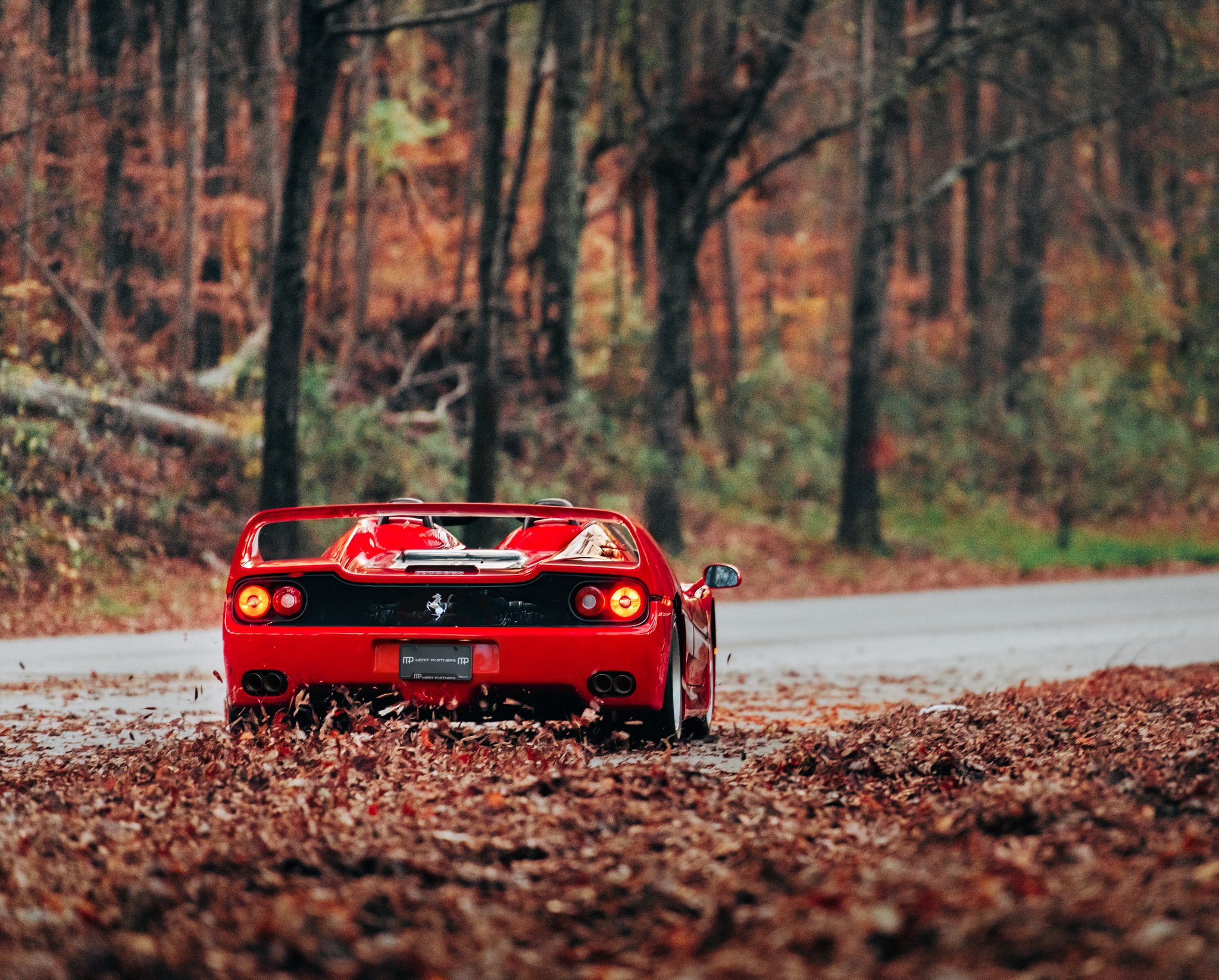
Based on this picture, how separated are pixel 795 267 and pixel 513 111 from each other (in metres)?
15.5

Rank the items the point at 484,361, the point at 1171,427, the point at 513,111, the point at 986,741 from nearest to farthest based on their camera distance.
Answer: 1. the point at 986,741
2. the point at 484,361
3. the point at 1171,427
4. the point at 513,111

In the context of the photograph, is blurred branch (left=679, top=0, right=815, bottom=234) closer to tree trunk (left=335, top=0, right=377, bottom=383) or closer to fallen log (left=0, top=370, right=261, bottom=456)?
tree trunk (left=335, top=0, right=377, bottom=383)

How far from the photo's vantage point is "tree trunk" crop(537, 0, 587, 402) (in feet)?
93.5

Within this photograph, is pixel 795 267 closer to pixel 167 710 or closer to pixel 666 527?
pixel 666 527

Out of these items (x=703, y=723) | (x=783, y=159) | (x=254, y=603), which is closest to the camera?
(x=254, y=603)

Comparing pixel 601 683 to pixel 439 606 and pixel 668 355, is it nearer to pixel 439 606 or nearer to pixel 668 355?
pixel 439 606

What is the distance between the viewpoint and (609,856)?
544 cm

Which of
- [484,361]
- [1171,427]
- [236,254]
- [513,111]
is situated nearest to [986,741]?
[484,361]

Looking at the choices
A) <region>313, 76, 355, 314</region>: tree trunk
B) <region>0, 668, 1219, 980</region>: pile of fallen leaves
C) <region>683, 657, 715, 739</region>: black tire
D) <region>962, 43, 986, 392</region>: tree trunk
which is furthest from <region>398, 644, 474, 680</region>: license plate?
<region>962, 43, 986, 392</region>: tree trunk

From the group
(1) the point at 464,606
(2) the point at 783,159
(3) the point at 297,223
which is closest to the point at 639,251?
(2) the point at 783,159

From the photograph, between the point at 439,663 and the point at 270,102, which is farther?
the point at 270,102

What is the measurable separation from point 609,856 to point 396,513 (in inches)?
156

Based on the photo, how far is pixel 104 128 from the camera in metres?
28.3

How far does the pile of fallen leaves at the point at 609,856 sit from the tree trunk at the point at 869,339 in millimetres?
20319
